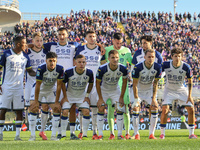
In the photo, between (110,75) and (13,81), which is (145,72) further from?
(13,81)

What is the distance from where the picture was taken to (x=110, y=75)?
8344 mm

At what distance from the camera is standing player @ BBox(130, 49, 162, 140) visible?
328 inches

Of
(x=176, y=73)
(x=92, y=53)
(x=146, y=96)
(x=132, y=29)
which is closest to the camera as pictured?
(x=146, y=96)

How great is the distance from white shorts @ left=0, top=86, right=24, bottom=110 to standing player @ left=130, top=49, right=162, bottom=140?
121 inches

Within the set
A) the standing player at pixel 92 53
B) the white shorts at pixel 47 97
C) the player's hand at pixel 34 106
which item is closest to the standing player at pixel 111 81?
the standing player at pixel 92 53

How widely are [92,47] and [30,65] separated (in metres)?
1.84

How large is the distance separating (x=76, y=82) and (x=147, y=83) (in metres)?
1.92

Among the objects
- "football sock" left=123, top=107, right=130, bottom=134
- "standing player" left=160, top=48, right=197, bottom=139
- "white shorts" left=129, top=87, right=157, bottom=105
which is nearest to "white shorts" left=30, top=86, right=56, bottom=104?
"football sock" left=123, top=107, right=130, bottom=134

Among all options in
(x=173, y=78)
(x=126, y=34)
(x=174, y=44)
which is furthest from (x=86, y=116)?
Result: (x=126, y=34)

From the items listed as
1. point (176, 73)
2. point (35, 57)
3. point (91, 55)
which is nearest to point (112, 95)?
point (91, 55)

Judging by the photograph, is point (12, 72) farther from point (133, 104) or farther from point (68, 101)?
point (133, 104)

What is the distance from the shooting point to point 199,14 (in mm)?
44969

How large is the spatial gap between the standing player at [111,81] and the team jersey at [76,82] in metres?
0.30

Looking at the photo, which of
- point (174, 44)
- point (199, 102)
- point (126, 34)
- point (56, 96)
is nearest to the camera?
point (56, 96)
